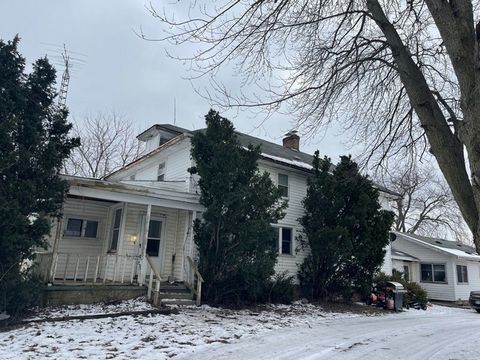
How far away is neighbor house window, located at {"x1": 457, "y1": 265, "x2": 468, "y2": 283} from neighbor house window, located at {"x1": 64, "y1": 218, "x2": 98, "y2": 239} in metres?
21.8

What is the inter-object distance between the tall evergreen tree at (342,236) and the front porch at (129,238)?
5.13 metres

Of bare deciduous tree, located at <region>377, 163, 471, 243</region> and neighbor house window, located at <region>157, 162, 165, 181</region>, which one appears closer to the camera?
neighbor house window, located at <region>157, 162, 165, 181</region>

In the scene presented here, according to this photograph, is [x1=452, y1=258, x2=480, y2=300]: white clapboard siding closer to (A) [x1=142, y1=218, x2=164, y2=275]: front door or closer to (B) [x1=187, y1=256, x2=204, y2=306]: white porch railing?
(B) [x1=187, y1=256, x2=204, y2=306]: white porch railing

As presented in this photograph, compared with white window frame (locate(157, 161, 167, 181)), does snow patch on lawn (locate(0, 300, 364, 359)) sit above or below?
below

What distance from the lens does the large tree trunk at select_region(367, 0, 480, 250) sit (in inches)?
149

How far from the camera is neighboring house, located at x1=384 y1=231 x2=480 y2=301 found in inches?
907

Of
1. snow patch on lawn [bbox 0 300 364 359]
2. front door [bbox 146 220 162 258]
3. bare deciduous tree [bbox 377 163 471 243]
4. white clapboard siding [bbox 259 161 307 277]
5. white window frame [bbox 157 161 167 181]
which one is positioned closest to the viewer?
snow patch on lawn [bbox 0 300 364 359]

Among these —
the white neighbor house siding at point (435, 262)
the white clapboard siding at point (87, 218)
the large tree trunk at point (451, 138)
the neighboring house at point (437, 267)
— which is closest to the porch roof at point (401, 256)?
the neighboring house at point (437, 267)

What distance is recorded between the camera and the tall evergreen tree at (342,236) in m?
14.4

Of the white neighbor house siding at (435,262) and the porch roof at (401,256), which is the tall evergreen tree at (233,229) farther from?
the white neighbor house siding at (435,262)

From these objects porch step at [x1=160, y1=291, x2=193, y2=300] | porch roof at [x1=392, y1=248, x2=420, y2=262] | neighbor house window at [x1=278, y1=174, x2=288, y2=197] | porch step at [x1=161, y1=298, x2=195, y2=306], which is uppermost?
neighbor house window at [x1=278, y1=174, x2=288, y2=197]

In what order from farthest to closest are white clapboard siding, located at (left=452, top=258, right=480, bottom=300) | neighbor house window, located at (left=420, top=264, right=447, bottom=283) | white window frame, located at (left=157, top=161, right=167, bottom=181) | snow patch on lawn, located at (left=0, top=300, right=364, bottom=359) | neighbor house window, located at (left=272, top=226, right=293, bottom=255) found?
neighbor house window, located at (left=420, top=264, right=447, bottom=283) → white clapboard siding, located at (left=452, top=258, right=480, bottom=300) → white window frame, located at (left=157, top=161, right=167, bottom=181) → neighbor house window, located at (left=272, top=226, right=293, bottom=255) → snow patch on lawn, located at (left=0, top=300, right=364, bottom=359)

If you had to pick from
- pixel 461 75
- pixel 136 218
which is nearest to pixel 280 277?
pixel 136 218

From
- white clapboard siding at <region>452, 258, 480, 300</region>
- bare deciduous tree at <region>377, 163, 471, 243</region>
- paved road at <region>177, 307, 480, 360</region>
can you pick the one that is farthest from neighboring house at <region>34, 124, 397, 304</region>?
bare deciduous tree at <region>377, 163, 471, 243</region>
